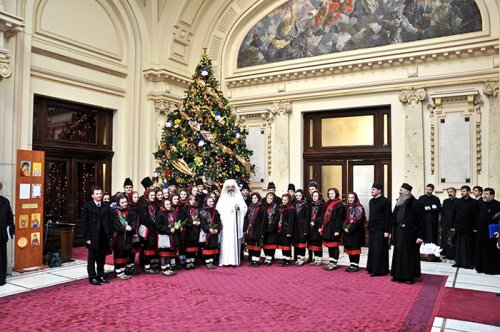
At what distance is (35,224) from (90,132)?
14.3 feet

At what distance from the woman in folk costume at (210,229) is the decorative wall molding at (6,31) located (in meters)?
4.97

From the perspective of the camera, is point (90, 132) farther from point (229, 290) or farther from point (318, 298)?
point (318, 298)

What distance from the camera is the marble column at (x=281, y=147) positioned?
1330 cm

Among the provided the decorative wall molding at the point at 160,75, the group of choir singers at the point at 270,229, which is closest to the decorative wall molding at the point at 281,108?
the decorative wall molding at the point at 160,75

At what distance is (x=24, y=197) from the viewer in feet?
26.5

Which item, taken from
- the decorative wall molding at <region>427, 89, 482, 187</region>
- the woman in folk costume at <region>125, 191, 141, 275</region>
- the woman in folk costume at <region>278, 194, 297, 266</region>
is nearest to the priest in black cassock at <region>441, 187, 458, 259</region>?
the decorative wall molding at <region>427, 89, 482, 187</region>

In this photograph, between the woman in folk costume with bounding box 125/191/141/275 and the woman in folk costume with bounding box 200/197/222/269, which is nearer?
the woman in folk costume with bounding box 125/191/141/275

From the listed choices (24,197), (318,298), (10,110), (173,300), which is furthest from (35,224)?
(318,298)

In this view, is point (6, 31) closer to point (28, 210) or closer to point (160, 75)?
point (28, 210)

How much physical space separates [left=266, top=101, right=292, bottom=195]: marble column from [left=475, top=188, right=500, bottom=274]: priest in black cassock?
234 inches

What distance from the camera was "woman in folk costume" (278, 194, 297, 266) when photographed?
895 cm

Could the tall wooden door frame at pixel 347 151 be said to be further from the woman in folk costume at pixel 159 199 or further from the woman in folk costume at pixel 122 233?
the woman in folk costume at pixel 122 233

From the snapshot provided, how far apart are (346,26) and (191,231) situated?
26.5 feet

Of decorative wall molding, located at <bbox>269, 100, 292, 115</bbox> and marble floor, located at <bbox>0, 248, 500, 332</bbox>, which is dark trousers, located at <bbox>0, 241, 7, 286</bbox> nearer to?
marble floor, located at <bbox>0, 248, 500, 332</bbox>
